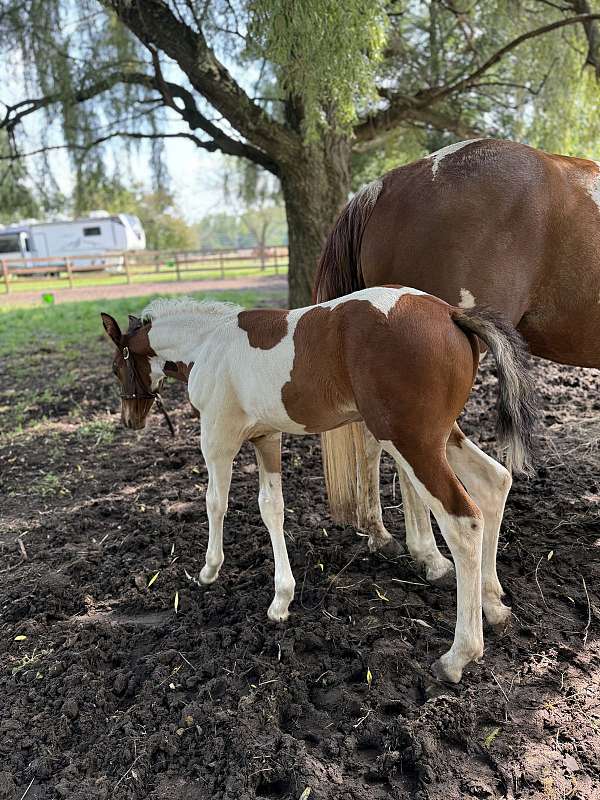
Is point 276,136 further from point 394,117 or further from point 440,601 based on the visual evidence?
point 440,601

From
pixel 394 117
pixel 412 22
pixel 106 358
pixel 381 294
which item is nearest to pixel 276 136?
pixel 394 117

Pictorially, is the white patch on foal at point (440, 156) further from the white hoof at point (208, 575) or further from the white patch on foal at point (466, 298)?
the white hoof at point (208, 575)

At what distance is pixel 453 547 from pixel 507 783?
0.77m

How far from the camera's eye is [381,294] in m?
2.26

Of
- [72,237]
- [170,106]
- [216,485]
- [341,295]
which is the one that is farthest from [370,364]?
[72,237]

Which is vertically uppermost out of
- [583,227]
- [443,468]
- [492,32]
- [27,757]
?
[492,32]

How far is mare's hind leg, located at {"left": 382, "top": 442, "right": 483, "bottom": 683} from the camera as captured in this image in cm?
220

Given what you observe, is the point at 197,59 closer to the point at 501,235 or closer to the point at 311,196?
the point at 311,196

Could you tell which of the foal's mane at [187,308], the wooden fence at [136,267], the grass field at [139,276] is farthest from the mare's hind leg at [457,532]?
the wooden fence at [136,267]

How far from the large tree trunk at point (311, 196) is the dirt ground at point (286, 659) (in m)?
3.50

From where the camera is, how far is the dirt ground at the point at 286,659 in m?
1.91

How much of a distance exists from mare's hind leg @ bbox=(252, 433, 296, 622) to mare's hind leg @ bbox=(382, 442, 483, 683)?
2.47ft

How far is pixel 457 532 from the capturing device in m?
2.21

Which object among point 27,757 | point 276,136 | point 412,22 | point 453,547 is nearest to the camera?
point 27,757
